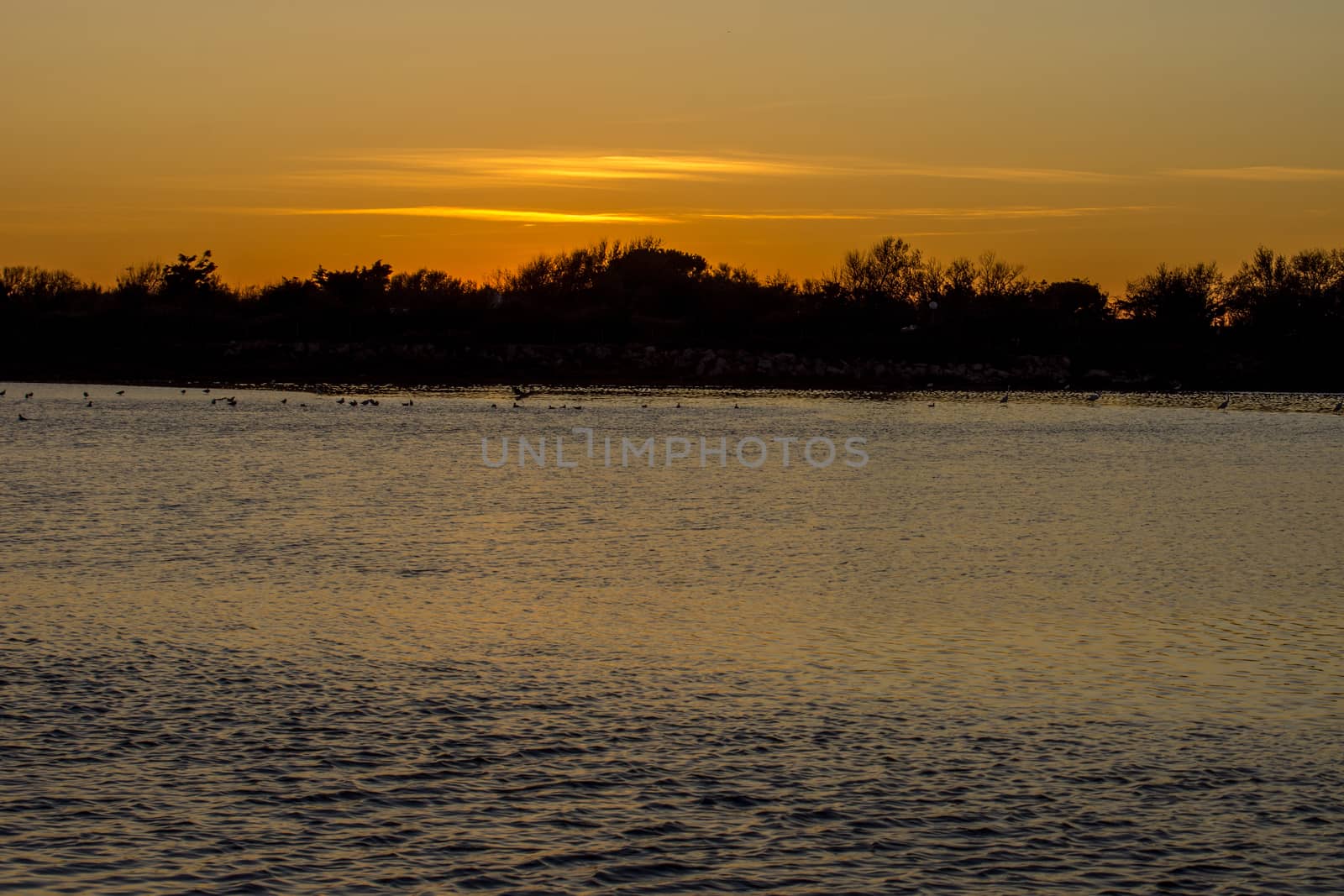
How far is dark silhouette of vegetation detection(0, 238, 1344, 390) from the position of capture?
9700 cm

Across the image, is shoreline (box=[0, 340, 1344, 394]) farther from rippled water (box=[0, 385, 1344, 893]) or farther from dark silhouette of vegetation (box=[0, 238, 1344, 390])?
rippled water (box=[0, 385, 1344, 893])

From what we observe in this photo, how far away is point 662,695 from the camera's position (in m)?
12.0

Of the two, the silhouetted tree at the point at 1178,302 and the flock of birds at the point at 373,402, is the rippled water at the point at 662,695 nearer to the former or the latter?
the flock of birds at the point at 373,402

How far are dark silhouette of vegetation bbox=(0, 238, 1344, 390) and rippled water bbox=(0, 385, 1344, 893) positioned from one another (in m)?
71.2

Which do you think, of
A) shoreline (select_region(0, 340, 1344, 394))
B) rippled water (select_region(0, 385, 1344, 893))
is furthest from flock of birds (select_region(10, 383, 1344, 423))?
rippled water (select_region(0, 385, 1344, 893))

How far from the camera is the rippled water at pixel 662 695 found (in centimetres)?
849

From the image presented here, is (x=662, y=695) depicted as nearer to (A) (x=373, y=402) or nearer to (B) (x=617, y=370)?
(A) (x=373, y=402)

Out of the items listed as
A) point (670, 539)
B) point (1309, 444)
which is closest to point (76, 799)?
point (670, 539)

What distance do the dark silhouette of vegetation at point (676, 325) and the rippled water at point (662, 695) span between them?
71.2 metres

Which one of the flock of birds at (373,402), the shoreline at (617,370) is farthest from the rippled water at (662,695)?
the shoreline at (617,370)

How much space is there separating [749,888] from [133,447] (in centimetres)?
3269

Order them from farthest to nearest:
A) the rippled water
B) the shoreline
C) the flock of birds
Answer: the shoreline, the flock of birds, the rippled water

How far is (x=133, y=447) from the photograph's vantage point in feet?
123

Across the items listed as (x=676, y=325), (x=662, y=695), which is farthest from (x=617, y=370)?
(x=662, y=695)
